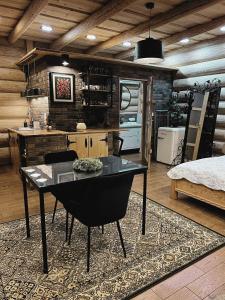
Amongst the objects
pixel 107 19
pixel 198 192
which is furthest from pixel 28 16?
pixel 198 192

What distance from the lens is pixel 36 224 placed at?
2822 mm

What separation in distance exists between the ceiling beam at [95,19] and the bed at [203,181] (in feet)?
7.59

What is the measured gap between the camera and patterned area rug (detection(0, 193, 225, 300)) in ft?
6.03

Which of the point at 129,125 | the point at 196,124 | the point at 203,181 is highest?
the point at 196,124

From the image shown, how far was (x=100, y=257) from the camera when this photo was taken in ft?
7.27

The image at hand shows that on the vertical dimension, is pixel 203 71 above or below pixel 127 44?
below

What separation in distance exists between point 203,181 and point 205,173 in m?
0.11

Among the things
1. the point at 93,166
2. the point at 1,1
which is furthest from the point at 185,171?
the point at 1,1

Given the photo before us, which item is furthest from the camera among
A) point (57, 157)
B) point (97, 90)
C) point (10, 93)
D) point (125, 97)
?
point (125, 97)

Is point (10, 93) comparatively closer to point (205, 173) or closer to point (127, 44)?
point (127, 44)

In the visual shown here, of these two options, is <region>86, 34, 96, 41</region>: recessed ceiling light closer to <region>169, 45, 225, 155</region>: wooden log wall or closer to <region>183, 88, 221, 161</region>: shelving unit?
<region>169, 45, 225, 155</region>: wooden log wall

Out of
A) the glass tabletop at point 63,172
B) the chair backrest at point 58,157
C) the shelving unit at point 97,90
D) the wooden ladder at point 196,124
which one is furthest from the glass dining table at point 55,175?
the wooden ladder at point 196,124

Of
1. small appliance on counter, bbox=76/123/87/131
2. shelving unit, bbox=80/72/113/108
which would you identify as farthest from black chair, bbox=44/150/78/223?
shelving unit, bbox=80/72/113/108

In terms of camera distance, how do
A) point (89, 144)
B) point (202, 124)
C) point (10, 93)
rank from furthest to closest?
point (10, 93), point (202, 124), point (89, 144)
